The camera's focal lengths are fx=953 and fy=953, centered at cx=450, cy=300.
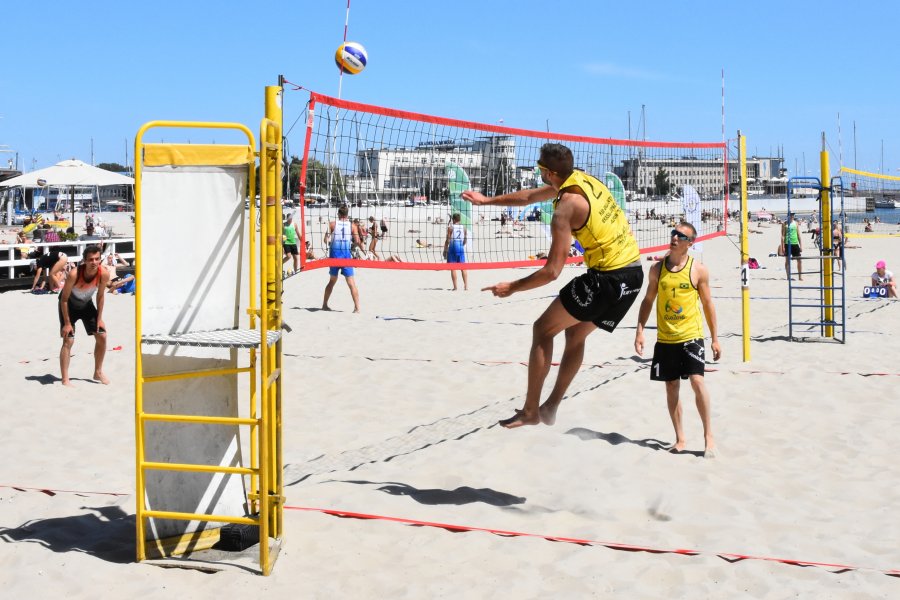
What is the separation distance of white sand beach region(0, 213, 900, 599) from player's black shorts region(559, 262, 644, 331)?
1014 mm

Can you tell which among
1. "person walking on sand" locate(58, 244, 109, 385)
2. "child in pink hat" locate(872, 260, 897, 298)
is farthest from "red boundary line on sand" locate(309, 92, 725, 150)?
"child in pink hat" locate(872, 260, 897, 298)

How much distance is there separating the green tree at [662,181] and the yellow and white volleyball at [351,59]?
12.0 ft

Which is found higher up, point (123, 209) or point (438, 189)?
point (123, 209)

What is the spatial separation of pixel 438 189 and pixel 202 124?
2696 mm

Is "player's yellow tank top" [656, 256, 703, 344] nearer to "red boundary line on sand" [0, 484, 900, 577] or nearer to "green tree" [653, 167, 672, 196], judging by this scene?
"red boundary line on sand" [0, 484, 900, 577]

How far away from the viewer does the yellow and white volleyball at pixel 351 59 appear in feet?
20.8

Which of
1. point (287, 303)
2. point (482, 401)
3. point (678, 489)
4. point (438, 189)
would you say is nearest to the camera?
point (678, 489)

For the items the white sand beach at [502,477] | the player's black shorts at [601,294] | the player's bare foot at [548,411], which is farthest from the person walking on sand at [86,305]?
the player's black shorts at [601,294]

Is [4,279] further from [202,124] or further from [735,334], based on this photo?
[202,124]

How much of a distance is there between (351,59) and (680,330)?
282cm

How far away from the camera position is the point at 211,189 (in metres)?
4.18

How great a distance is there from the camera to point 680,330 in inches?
240

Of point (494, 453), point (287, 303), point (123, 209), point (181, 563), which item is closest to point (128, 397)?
point (494, 453)

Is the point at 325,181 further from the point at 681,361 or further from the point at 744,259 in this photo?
the point at 744,259
